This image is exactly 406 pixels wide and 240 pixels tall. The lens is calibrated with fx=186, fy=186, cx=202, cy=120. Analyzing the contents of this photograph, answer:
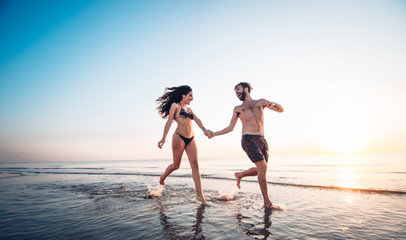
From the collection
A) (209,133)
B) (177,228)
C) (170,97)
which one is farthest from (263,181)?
(170,97)

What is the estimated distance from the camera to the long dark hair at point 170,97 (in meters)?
5.71

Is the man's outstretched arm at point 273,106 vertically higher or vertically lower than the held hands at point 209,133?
higher

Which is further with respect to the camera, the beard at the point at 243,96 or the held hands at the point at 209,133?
the held hands at the point at 209,133

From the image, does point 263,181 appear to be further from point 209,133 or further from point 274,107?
point 209,133

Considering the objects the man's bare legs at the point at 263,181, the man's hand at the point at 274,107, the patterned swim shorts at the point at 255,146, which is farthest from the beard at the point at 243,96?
the man's bare legs at the point at 263,181

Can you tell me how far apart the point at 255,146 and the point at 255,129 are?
0.44 metres

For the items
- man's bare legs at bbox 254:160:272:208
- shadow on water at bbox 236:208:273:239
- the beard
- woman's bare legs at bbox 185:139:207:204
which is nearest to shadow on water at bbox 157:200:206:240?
shadow on water at bbox 236:208:273:239

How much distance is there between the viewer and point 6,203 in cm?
496

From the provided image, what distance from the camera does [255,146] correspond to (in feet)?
15.5

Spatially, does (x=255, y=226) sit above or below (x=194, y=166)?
below

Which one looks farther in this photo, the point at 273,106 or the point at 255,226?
the point at 273,106

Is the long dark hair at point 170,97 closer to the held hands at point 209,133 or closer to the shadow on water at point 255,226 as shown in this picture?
the held hands at point 209,133

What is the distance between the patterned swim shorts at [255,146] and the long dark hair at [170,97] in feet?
7.45

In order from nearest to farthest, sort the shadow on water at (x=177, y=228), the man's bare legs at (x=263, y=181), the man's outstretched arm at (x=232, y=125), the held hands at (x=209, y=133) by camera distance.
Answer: the shadow on water at (x=177, y=228) → the man's bare legs at (x=263, y=181) → the man's outstretched arm at (x=232, y=125) → the held hands at (x=209, y=133)
